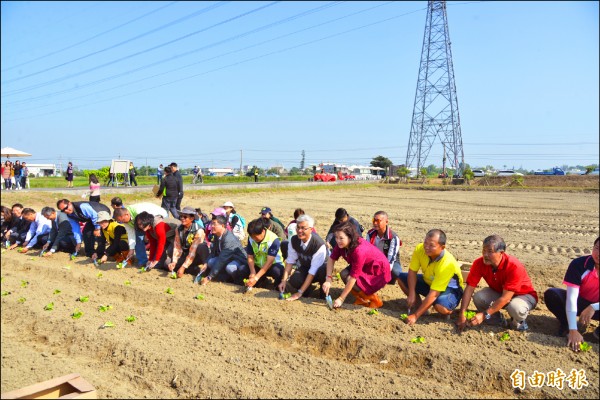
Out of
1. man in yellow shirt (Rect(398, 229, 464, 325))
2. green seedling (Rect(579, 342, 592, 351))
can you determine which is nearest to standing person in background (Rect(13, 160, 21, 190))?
man in yellow shirt (Rect(398, 229, 464, 325))

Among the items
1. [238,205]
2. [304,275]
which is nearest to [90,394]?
[304,275]

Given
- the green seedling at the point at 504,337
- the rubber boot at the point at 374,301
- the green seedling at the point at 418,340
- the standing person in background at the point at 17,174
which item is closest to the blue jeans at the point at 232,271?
the rubber boot at the point at 374,301

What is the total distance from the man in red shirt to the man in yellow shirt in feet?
0.83

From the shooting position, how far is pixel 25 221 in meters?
9.76

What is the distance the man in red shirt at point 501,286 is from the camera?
14.7ft

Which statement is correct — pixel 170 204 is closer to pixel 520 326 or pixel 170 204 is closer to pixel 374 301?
pixel 374 301

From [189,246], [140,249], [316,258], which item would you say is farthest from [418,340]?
[140,249]

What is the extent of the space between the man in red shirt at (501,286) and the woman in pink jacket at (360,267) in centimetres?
108

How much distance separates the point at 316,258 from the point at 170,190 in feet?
20.1

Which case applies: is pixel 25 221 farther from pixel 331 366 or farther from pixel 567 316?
pixel 567 316

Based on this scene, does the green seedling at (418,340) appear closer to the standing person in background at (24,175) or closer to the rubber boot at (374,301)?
the rubber boot at (374,301)

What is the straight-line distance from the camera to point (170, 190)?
1064 centimetres

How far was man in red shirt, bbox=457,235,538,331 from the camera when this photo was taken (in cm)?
449

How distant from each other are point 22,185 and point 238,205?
1087cm
